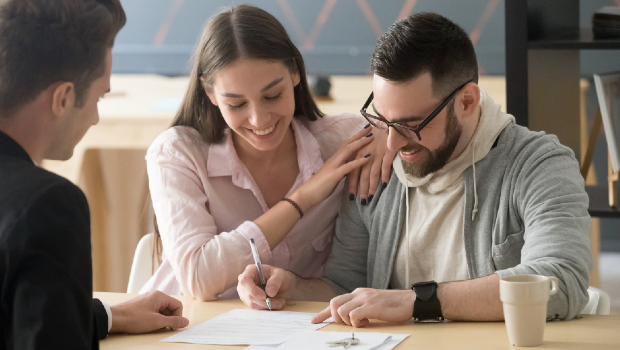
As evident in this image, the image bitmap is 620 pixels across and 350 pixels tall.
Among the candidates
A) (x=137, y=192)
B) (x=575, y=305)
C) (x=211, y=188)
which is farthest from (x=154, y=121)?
(x=575, y=305)

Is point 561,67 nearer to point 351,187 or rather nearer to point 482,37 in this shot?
point 351,187

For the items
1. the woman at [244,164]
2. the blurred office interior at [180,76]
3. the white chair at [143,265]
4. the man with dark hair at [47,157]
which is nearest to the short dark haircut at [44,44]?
the man with dark hair at [47,157]

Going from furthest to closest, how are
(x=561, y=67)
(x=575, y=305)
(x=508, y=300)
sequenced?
1. (x=561, y=67)
2. (x=575, y=305)
3. (x=508, y=300)

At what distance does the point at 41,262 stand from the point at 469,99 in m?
0.99

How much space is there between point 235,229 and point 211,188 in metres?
0.13

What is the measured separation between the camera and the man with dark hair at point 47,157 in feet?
2.35

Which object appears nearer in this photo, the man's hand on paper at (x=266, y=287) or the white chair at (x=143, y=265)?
the man's hand on paper at (x=266, y=287)

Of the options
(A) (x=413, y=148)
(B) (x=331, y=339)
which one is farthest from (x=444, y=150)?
(B) (x=331, y=339)

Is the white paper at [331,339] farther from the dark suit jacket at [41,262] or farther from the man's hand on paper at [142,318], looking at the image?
the dark suit jacket at [41,262]

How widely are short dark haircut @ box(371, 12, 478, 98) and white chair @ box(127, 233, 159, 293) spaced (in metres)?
0.83

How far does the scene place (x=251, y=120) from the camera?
160 centimetres

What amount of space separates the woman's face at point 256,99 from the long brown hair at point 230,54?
2cm

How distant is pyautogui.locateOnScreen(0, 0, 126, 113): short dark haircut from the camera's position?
76 cm

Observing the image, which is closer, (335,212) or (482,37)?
(335,212)
